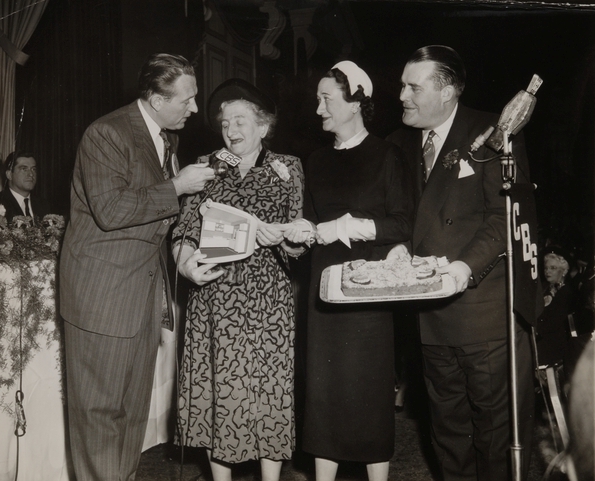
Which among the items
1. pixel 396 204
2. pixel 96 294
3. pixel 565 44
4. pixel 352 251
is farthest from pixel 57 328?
pixel 565 44

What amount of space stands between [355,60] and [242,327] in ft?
7.71

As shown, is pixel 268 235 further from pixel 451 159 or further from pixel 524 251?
pixel 524 251

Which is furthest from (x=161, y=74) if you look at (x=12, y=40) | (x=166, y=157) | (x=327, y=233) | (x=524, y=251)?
(x=12, y=40)

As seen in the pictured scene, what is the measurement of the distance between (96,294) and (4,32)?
348cm

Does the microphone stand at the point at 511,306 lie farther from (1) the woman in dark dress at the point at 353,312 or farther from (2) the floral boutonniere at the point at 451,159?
(1) the woman in dark dress at the point at 353,312

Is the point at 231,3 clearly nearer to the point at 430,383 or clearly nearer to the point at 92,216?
the point at 92,216

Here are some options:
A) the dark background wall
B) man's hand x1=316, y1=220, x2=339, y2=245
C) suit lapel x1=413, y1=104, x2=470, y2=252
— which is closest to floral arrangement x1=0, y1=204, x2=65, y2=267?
man's hand x1=316, y1=220, x2=339, y2=245

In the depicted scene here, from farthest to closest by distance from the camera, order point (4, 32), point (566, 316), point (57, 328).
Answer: point (4, 32) < point (566, 316) < point (57, 328)

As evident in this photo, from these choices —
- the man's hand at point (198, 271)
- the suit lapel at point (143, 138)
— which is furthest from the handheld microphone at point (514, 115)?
the suit lapel at point (143, 138)

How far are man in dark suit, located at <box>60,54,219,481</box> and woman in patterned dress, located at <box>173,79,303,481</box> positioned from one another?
0.68 feet

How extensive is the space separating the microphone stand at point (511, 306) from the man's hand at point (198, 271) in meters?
1.24

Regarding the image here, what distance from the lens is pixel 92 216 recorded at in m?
2.60

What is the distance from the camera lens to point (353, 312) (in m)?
2.68

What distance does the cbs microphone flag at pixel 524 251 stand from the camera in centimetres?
249
